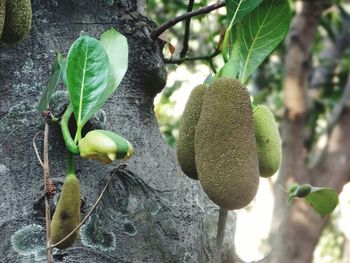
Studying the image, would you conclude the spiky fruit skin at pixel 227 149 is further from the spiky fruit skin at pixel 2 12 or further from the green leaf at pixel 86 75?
the spiky fruit skin at pixel 2 12

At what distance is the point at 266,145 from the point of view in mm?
814

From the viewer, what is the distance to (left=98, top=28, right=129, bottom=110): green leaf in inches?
31.0

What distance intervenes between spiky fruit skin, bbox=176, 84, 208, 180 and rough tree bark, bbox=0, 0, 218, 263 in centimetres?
16

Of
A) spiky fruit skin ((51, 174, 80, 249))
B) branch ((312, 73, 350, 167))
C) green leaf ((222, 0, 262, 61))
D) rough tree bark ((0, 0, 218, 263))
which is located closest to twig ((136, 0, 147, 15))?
rough tree bark ((0, 0, 218, 263))

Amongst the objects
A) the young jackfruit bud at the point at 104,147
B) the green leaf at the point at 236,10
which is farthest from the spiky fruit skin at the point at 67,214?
the green leaf at the point at 236,10

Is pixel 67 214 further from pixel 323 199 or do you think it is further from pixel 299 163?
pixel 299 163

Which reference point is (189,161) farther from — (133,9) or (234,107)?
(133,9)

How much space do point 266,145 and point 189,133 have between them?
0.27 ft

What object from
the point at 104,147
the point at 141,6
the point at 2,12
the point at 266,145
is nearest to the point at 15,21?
the point at 2,12

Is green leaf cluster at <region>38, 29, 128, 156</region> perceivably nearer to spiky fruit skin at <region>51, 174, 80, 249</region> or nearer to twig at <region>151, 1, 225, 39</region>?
spiky fruit skin at <region>51, 174, 80, 249</region>

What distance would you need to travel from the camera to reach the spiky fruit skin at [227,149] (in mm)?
721

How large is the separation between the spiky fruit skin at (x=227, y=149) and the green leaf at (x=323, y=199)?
33 cm

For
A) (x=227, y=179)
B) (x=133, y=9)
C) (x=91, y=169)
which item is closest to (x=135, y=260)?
(x=91, y=169)

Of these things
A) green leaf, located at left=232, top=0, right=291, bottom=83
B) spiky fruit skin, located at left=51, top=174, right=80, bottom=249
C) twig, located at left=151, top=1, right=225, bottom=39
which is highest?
twig, located at left=151, top=1, right=225, bottom=39
